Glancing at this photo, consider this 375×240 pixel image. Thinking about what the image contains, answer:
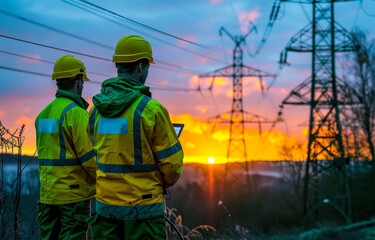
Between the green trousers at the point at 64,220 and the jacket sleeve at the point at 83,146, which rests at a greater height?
the jacket sleeve at the point at 83,146

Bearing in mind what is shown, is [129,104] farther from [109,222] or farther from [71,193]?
[71,193]

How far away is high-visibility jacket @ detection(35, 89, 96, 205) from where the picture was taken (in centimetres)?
324

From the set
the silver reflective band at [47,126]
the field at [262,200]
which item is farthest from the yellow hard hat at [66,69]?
the field at [262,200]

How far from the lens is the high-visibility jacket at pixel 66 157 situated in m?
3.24

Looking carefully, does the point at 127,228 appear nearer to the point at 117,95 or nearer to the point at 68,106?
the point at 117,95

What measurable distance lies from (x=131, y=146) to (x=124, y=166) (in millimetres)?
144

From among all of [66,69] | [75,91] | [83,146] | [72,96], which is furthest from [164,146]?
[66,69]

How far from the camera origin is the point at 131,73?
8.32ft

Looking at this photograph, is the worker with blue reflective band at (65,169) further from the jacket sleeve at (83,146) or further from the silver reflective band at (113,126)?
the silver reflective band at (113,126)

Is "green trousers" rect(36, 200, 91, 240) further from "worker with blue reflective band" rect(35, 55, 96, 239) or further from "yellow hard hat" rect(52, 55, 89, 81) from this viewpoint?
"yellow hard hat" rect(52, 55, 89, 81)

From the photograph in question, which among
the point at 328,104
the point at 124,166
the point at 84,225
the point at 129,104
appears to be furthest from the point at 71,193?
the point at 328,104

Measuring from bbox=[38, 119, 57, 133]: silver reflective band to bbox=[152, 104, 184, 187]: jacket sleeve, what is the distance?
1343 millimetres

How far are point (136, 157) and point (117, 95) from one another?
0.43m

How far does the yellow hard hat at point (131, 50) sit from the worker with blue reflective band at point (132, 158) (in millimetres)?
168
